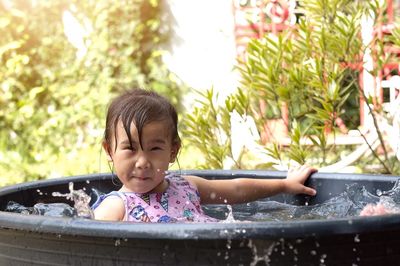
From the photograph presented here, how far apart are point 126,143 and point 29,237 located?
1.63 ft

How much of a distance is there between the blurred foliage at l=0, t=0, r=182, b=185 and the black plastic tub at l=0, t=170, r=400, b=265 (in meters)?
5.04

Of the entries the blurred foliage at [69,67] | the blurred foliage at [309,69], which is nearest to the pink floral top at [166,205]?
the blurred foliage at [309,69]

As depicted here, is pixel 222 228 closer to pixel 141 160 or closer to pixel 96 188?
pixel 141 160

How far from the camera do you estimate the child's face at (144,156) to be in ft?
8.41

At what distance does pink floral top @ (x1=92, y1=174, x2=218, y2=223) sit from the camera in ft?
8.49

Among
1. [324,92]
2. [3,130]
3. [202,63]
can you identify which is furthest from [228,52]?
[324,92]

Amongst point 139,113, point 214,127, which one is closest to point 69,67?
point 214,127

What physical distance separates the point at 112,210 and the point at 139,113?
289 mm

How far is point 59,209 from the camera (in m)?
2.94

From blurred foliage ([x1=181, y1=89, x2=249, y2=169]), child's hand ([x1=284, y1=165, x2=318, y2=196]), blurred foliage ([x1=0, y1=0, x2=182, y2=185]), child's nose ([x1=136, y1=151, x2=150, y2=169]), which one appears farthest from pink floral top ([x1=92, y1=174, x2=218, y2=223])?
blurred foliage ([x1=0, y1=0, x2=182, y2=185])

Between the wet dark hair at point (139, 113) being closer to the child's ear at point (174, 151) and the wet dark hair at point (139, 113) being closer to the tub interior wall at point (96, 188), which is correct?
the child's ear at point (174, 151)

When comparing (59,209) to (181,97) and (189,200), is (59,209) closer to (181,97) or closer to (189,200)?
(189,200)

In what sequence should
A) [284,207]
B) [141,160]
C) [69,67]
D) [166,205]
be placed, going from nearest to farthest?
[141,160]
[166,205]
[284,207]
[69,67]

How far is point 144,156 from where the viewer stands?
2.57m
